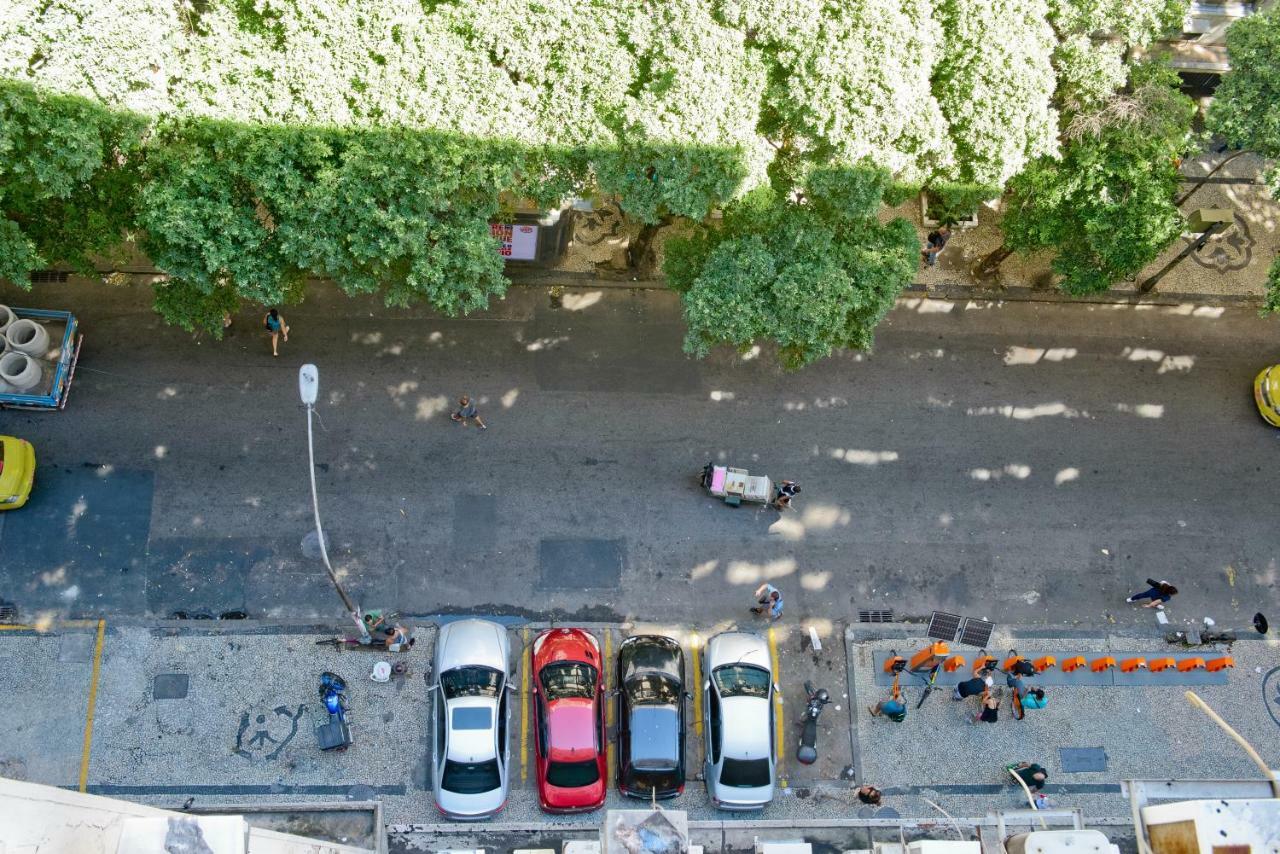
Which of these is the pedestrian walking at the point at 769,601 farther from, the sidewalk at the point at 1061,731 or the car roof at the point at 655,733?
the car roof at the point at 655,733

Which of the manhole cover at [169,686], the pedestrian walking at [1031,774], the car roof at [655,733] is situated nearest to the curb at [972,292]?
the car roof at [655,733]

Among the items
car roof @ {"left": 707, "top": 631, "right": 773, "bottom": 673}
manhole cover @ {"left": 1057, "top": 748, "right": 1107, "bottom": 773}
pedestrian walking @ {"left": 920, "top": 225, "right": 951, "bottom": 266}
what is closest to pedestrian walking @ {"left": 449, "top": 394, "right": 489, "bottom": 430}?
car roof @ {"left": 707, "top": 631, "right": 773, "bottom": 673}

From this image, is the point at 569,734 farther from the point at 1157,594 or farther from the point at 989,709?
the point at 1157,594

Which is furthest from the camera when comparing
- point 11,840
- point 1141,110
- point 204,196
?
point 1141,110

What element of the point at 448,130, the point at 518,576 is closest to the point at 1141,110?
the point at 448,130

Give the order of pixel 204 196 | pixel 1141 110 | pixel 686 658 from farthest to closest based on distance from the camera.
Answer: pixel 686 658 → pixel 1141 110 → pixel 204 196

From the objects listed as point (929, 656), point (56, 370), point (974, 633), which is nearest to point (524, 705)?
point (929, 656)

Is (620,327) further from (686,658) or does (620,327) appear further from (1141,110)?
(1141,110)
